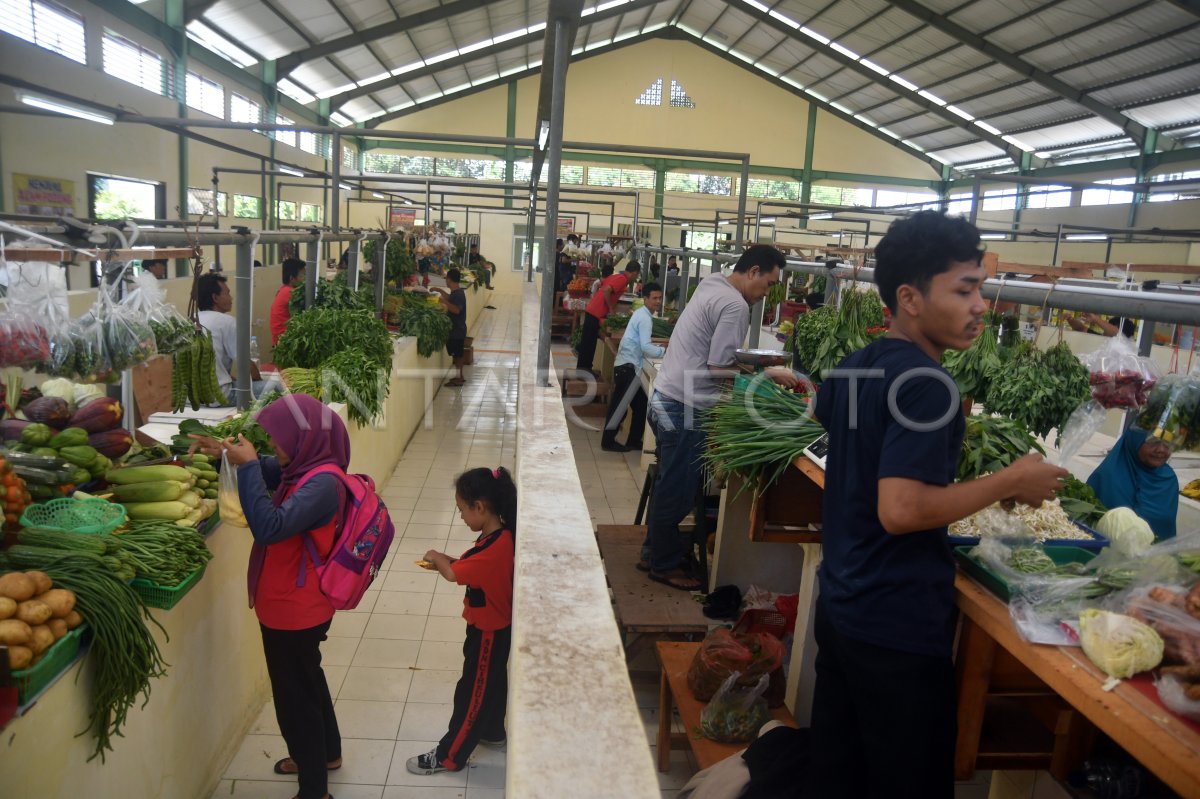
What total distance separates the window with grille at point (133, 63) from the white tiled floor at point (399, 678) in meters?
8.01

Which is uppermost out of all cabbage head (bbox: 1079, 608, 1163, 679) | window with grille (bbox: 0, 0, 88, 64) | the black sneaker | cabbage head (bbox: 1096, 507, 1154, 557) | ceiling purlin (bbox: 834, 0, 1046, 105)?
ceiling purlin (bbox: 834, 0, 1046, 105)

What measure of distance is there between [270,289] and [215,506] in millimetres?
10506

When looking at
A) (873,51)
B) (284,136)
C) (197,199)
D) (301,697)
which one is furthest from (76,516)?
(873,51)

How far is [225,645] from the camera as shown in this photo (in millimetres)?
3451

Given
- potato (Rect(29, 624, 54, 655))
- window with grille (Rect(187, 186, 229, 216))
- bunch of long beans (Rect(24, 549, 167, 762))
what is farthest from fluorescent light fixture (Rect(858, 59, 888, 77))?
potato (Rect(29, 624, 54, 655))

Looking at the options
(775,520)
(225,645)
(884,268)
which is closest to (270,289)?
(225,645)

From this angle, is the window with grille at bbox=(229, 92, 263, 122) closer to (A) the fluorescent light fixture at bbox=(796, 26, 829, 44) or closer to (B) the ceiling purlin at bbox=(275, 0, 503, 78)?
(B) the ceiling purlin at bbox=(275, 0, 503, 78)

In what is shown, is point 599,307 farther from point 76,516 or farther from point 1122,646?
point 1122,646

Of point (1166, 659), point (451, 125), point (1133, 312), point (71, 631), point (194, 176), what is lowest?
point (71, 631)

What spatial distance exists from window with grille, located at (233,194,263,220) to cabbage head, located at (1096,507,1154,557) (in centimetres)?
1717

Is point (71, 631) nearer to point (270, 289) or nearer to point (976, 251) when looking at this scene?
point (976, 251)

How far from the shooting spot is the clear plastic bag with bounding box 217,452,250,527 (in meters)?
2.99

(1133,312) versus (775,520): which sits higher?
(1133,312)

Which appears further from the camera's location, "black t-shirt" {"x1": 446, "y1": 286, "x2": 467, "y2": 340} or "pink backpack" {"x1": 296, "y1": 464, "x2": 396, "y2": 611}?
"black t-shirt" {"x1": 446, "y1": 286, "x2": 467, "y2": 340}
